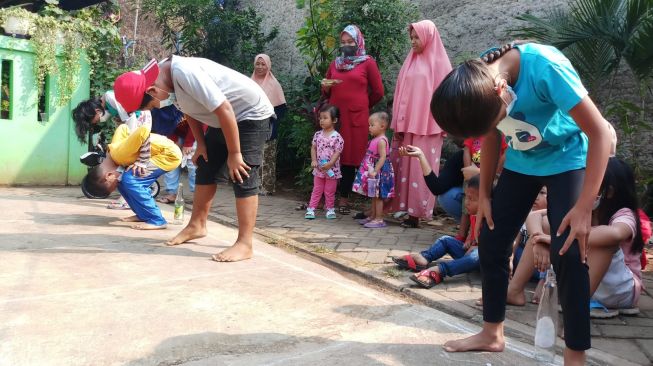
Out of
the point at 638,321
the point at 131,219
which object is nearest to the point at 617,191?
the point at 638,321

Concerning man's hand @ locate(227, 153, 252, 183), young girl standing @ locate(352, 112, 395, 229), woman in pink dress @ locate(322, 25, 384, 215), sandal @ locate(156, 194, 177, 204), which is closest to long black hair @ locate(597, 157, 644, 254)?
man's hand @ locate(227, 153, 252, 183)

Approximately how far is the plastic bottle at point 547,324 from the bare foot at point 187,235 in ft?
8.14

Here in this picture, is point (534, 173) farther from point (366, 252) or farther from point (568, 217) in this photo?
point (366, 252)

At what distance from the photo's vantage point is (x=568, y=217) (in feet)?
6.17

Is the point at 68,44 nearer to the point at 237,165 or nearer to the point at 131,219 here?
the point at 131,219

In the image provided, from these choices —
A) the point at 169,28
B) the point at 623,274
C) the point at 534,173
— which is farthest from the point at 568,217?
the point at 169,28

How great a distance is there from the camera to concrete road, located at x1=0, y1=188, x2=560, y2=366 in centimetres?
216

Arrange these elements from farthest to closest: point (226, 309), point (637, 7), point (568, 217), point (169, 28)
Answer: point (169, 28)
point (637, 7)
point (226, 309)
point (568, 217)

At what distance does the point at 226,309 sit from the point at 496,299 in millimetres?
1224

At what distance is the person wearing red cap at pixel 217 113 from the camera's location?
10.8 ft

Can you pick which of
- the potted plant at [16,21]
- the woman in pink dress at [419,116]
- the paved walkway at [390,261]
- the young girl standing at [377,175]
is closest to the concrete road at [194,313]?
the paved walkway at [390,261]

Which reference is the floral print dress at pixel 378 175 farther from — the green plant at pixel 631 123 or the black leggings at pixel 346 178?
the green plant at pixel 631 123

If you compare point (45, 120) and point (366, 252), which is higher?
point (45, 120)

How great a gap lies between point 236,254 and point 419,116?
2.40 m
